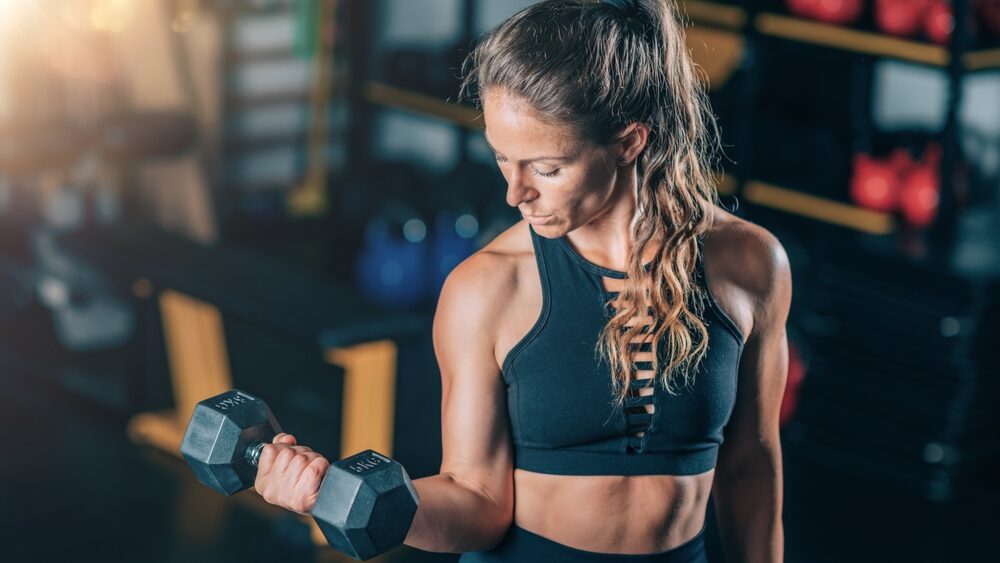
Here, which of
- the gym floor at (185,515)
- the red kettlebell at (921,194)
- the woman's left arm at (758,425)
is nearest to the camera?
the woman's left arm at (758,425)

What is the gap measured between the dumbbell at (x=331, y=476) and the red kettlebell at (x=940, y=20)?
10.4 feet

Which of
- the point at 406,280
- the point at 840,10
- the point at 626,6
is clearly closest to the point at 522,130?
the point at 626,6

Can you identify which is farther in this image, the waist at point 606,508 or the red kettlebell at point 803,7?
the red kettlebell at point 803,7

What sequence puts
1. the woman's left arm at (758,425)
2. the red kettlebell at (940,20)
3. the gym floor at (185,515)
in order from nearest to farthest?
1. the woman's left arm at (758,425)
2. the gym floor at (185,515)
3. the red kettlebell at (940,20)

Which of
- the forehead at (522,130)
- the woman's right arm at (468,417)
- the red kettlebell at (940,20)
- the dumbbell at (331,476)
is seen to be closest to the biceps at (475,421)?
the woman's right arm at (468,417)

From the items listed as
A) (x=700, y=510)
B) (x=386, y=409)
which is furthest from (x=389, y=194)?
(x=700, y=510)

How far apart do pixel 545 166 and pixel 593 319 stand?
0.56ft

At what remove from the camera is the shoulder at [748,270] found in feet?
4.85

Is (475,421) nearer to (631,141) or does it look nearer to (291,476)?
(291,476)

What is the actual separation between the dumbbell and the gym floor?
2187 millimetres

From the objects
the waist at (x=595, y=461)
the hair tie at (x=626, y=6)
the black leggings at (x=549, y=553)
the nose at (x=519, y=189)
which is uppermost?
the hair tie at (x=626, y=6)

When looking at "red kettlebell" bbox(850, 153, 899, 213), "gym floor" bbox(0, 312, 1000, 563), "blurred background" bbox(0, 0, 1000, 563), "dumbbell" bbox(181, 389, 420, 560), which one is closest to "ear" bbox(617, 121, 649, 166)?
"dumbbell" bbox(181, 389, 420, 560)

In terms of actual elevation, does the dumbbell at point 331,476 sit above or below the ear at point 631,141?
below

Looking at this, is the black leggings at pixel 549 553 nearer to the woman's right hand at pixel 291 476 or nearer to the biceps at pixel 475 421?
the biceps at pixel 475 421
